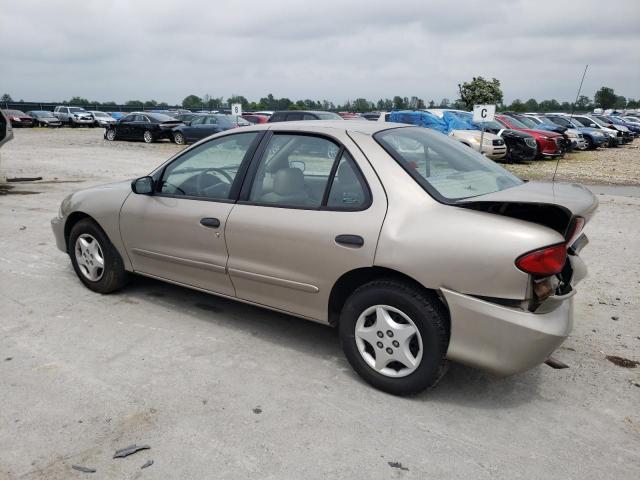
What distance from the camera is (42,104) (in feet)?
168

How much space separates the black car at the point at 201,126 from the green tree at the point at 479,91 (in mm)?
22458

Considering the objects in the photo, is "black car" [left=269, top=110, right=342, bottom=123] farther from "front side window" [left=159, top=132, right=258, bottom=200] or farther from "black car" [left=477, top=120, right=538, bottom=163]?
"front side window" [left=159, top=132, right=258, bottom=200]

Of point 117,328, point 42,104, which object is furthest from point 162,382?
point 42,104

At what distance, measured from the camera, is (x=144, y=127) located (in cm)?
2536

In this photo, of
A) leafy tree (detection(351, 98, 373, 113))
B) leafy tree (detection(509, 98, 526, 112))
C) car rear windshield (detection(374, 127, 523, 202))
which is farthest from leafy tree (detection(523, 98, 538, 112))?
car rear windshield (detection(374, 127, 523, 202))

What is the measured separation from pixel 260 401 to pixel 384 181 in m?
1.49

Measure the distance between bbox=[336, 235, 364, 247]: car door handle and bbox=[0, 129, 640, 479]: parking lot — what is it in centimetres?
89

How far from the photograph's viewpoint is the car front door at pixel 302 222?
3182 millimetres

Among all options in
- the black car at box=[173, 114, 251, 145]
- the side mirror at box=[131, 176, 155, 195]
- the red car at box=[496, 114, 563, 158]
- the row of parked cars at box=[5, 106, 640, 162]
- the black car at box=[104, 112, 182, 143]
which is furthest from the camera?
the black car at box=[104, 112, 182, 143]

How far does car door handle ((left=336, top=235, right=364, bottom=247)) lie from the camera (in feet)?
10.2

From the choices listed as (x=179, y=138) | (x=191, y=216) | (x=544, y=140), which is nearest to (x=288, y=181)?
(x=191, y=216)

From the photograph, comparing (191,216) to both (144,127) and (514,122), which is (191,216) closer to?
(514,122)

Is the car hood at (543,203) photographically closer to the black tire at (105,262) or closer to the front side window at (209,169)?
the front side window at (209,169)

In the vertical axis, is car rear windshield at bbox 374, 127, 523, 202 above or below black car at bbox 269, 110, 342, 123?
below
